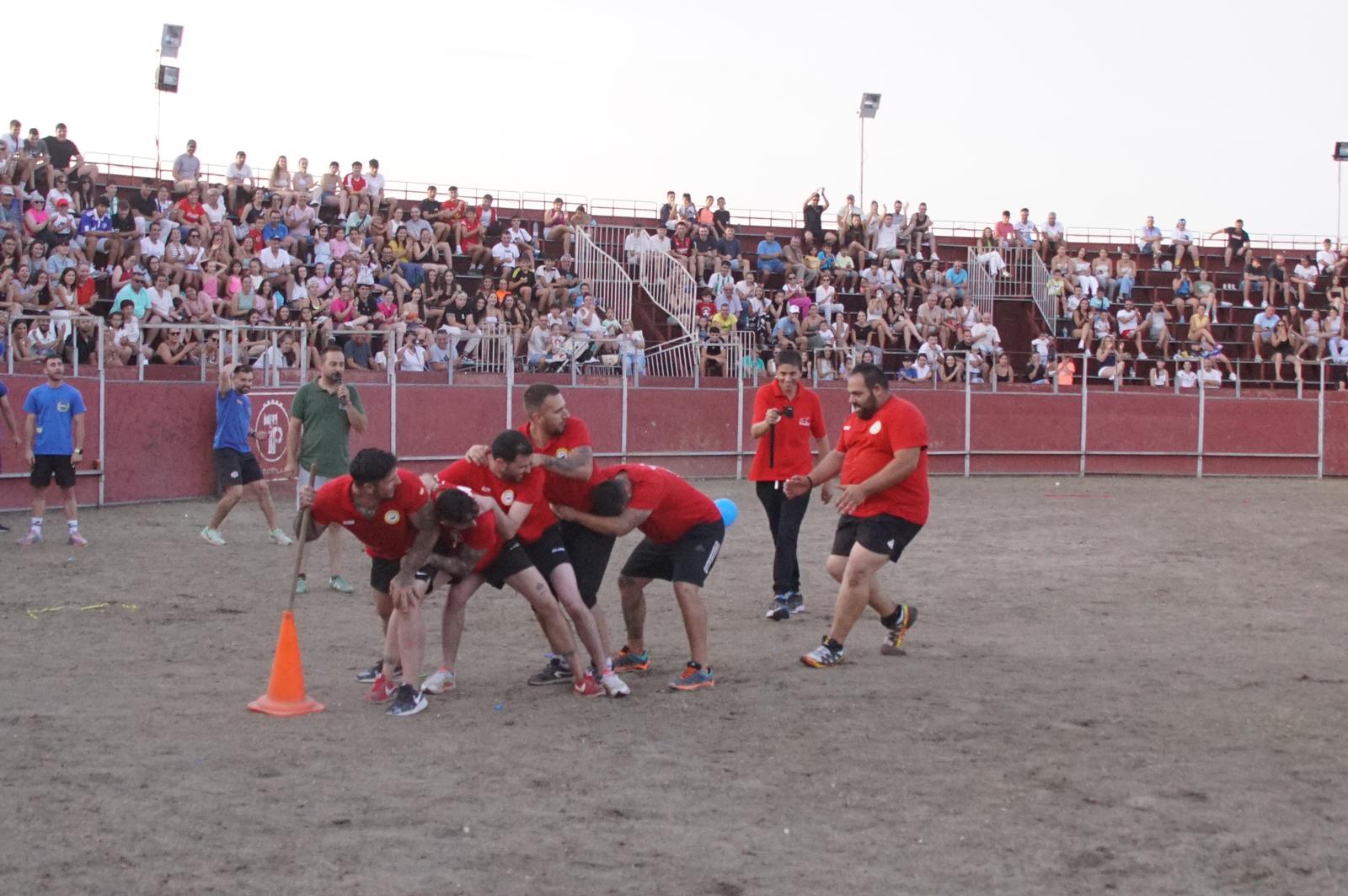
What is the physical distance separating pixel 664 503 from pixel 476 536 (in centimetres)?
128

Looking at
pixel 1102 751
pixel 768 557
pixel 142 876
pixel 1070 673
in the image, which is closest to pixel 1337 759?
pixel 1102 751

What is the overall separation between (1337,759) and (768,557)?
796 centimetres

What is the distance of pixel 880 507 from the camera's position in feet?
28.9

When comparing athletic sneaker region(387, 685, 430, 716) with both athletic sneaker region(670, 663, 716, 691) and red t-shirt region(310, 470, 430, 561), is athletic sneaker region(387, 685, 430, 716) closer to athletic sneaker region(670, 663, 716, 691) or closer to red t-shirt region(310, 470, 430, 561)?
red t-shirt region(310, 470, 430, 561)

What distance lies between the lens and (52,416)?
1412 cm

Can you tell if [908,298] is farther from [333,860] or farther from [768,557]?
[333,860]

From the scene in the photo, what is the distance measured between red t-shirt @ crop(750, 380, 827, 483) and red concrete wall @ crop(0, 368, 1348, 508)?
9732 mm

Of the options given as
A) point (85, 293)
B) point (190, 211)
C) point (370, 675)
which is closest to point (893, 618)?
point (370, 675)

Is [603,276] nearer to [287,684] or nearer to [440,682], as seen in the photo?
[440,682]

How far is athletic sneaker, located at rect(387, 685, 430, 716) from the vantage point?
7.30 m

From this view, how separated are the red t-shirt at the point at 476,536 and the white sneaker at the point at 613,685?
0.91 meters

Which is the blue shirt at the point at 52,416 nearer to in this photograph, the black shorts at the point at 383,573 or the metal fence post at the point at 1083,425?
the black shorts at the point at 383,573

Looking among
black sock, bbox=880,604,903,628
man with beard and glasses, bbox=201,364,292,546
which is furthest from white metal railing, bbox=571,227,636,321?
black sock, bbox=880,604,903,628

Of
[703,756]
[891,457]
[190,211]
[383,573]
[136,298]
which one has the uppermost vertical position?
[190,211]
